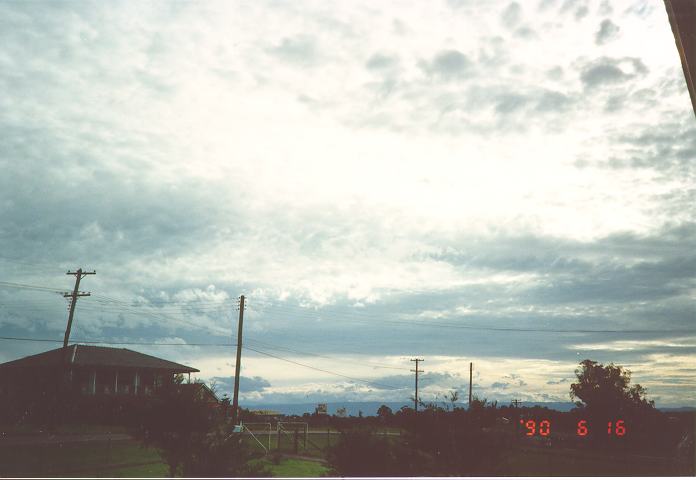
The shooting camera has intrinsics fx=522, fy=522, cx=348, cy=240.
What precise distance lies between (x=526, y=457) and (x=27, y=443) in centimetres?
3130

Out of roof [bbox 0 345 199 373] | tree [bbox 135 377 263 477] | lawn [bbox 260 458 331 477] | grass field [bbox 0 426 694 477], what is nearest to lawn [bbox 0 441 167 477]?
grass field [bbox 0 426 694 477]

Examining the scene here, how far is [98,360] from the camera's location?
52031 mm

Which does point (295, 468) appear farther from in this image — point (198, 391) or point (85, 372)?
point (85, 372)

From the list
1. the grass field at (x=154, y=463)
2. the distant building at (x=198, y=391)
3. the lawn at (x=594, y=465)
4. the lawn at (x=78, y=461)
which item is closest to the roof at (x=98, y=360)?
the grass field at (x=154, y=463)

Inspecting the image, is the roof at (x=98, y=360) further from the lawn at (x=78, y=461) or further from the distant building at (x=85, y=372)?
the lawn at (x=78, y=461)

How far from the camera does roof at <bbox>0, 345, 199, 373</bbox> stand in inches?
1999

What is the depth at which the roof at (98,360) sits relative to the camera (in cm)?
5078

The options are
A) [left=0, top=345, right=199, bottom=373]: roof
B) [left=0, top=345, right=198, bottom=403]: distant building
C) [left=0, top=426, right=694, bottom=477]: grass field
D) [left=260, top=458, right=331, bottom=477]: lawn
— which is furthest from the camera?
[left=0, top=345, right=199, bottom=373]: roof

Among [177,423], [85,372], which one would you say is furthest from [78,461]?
[85,372]

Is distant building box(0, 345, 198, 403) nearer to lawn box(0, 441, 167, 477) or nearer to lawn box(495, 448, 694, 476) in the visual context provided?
lawn box(0, 441, 167, 477)

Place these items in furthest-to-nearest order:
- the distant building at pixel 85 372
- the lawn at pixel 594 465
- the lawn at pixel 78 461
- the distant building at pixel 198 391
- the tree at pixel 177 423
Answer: the distant building at pixel 85 372, the lawn at pixel 594 465, the lawn at pixel 78 461, the distant building at pixel 198 391, the tree at pixel 177 423

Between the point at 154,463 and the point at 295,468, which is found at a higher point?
the point at 154,463

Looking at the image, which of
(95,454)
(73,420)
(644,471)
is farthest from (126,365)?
(644,471)

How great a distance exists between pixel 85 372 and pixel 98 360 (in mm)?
1580
